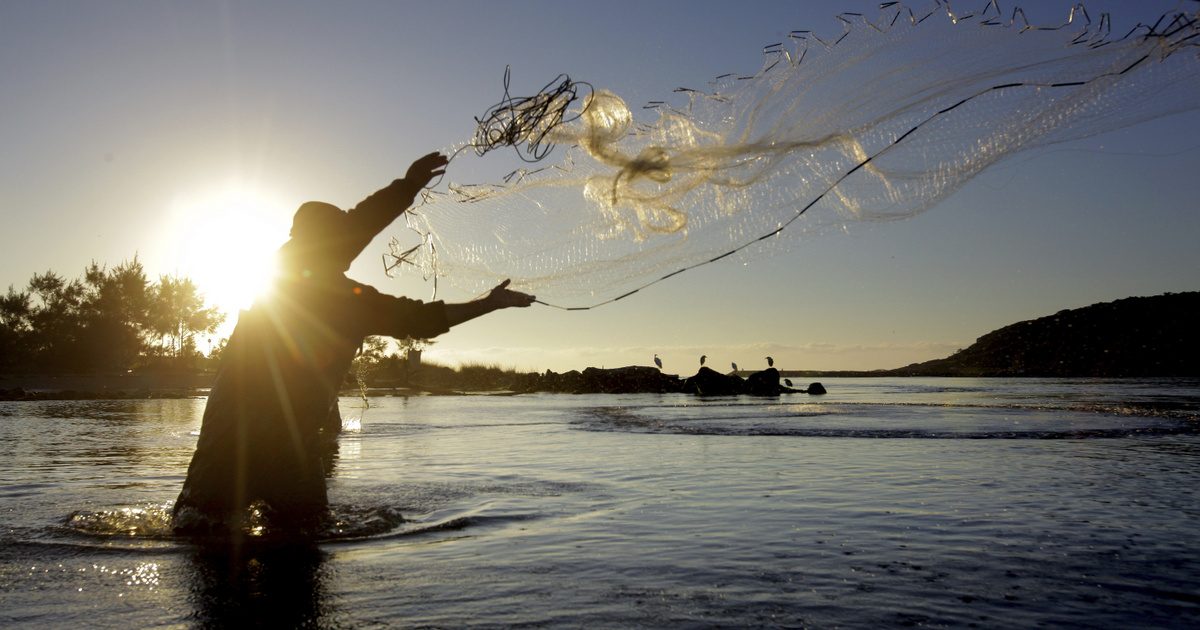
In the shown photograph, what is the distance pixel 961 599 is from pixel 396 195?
4.60 metres

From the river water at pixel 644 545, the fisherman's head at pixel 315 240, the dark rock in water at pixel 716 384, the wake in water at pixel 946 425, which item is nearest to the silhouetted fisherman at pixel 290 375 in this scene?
the fisherman's head at pixel 315 240

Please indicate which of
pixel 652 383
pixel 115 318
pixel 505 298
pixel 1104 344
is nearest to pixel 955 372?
pixel 1104 344

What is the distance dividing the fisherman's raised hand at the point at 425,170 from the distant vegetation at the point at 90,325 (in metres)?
60.8

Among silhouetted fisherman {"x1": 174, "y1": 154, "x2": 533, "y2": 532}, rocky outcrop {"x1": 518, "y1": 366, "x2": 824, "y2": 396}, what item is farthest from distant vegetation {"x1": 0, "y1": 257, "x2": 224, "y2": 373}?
silhouetted fisherman {"x1": 174, "y1": 154, "x2": 533, "y2": 532}

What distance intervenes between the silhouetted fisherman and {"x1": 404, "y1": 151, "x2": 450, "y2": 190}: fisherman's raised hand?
650 millimetres

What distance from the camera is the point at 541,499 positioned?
7.88m

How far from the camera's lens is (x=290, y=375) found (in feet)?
19.4

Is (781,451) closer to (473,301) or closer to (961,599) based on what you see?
(473,301)

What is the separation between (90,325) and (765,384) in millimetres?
47368

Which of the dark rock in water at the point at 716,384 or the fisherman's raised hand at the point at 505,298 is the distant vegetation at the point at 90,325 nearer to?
the dark rock in water at the point at 716,384

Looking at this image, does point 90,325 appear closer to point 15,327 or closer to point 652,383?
point 15,327

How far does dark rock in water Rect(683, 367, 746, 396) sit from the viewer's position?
163ft

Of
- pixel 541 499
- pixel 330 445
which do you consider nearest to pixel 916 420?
pixel 330 445

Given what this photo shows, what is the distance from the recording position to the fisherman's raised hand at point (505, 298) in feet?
20.2
